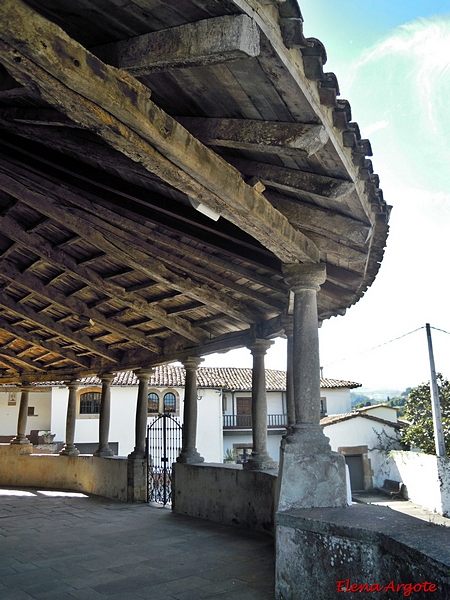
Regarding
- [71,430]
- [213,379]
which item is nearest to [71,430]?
[71,430]

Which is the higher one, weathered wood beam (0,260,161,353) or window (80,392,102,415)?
weathered wood beam (0,260,161,353)

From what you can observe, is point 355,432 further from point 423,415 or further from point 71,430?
point 71,430

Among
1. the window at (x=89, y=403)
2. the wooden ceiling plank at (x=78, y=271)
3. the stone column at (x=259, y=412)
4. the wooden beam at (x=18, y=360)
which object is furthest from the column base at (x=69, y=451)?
the window at (x=89, y=403)

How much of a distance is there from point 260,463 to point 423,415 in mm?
14733

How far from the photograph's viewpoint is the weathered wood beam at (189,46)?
247 cm

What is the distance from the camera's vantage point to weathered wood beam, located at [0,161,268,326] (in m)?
5.38

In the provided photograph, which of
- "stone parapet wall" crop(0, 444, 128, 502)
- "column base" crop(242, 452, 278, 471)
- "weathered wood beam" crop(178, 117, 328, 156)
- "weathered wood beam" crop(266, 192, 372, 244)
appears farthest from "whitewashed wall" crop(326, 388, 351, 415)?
"weathered wood beam" crop(178, 117, 328, 156)

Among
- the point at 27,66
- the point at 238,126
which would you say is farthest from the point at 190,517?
the point at 27,66

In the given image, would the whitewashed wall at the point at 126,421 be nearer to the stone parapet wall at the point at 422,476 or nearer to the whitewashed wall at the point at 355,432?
the whitewashed wall at the point at 355,432

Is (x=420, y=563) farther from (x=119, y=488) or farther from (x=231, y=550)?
(x=119, y=488)

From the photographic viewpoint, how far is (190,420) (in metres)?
9.19

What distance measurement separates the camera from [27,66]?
2.50 metres

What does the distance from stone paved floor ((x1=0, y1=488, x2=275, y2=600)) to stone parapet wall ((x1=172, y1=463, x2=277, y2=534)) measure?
223 mm

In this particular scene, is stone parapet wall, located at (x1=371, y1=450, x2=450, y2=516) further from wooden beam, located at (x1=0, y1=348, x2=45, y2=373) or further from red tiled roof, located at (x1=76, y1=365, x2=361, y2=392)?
wooden beam, located at (x1=0, y1=348, x2=45, y2=373)
